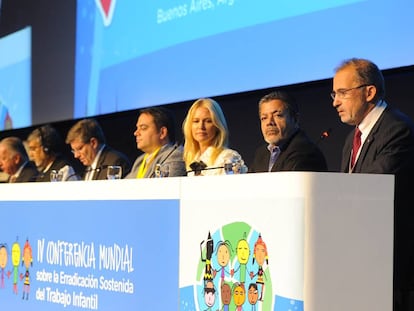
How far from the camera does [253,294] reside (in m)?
2.15

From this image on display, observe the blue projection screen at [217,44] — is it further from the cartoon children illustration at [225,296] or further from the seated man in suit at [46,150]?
the cartoon children illustration at [225,296]

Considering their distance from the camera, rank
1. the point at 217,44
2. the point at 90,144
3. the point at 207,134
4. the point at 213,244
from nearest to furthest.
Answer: the point at 213,244 → the point at 207,134 → the point at 217,44 → the point at 90,144

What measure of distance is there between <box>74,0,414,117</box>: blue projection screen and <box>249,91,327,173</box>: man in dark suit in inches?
20.1

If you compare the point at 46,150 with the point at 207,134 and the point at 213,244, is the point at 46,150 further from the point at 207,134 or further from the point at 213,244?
the point at 213,244

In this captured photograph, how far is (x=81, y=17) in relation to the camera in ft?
20.3

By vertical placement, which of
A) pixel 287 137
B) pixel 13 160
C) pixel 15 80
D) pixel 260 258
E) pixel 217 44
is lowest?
pixel 260 258

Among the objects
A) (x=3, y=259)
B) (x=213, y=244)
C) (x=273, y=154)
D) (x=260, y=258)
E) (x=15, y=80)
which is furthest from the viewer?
(x=15, y=80)

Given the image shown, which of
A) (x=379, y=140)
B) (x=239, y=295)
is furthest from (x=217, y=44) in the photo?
(x=239, y=295)

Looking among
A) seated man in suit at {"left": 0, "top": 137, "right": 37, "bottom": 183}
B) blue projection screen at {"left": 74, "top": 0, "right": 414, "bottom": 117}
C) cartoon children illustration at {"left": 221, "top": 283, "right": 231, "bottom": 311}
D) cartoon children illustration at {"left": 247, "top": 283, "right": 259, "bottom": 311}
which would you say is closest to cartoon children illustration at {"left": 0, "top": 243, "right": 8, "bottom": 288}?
cartoon children illustration at {"left": 221, "top": 283, "right": 231, "bottom": 311}

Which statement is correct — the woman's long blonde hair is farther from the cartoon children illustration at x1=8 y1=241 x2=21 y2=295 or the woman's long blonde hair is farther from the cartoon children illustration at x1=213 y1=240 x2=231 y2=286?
the cartoon children illustration at x1=213 y1=240 x2=231 y2=286

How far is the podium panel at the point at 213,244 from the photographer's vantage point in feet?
6.77

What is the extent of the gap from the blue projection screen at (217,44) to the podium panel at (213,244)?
167 centimetres

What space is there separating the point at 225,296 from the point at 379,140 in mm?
1020

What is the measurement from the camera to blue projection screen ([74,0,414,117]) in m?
3.93
